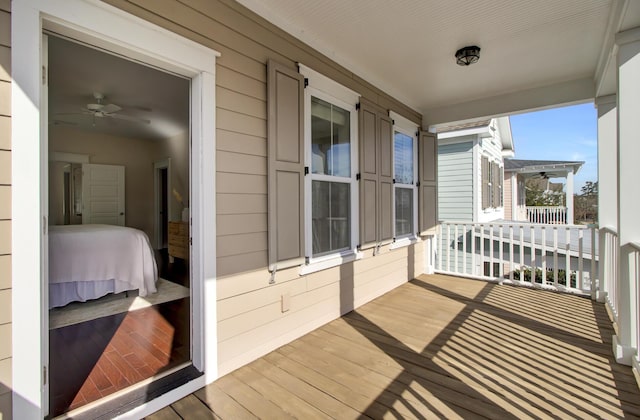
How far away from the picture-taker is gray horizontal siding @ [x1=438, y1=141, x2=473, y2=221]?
671 cm

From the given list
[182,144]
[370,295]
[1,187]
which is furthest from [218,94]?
[182,144]

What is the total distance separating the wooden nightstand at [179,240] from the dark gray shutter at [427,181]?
426 cm

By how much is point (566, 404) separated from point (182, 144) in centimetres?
691

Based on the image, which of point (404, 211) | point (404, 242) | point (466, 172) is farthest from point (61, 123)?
point (466, 172)

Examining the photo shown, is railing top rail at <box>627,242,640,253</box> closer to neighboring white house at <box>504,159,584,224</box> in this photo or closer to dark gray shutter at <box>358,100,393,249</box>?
dark gray shutter at <box>358,100,393,249</box>

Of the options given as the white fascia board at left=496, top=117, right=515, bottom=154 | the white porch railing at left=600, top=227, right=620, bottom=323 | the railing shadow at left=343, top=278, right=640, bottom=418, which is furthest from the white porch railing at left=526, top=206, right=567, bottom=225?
the railing shadow at left=343, top=278, right=640, bottom=418

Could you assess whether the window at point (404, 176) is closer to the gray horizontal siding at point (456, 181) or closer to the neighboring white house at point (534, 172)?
the gray horizontal siding at point (456, 181)

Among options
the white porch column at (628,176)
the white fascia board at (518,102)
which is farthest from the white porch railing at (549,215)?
the white porch column at (628,176)

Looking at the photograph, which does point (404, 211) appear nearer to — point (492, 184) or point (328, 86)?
point (328, 86)

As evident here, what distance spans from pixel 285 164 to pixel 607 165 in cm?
363

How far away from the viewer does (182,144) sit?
21.5 ft

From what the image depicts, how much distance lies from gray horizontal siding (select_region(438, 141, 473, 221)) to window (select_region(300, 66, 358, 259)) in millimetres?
4286

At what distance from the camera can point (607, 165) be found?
3.48 metres

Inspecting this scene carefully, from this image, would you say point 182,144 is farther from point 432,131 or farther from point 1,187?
point 1,187
